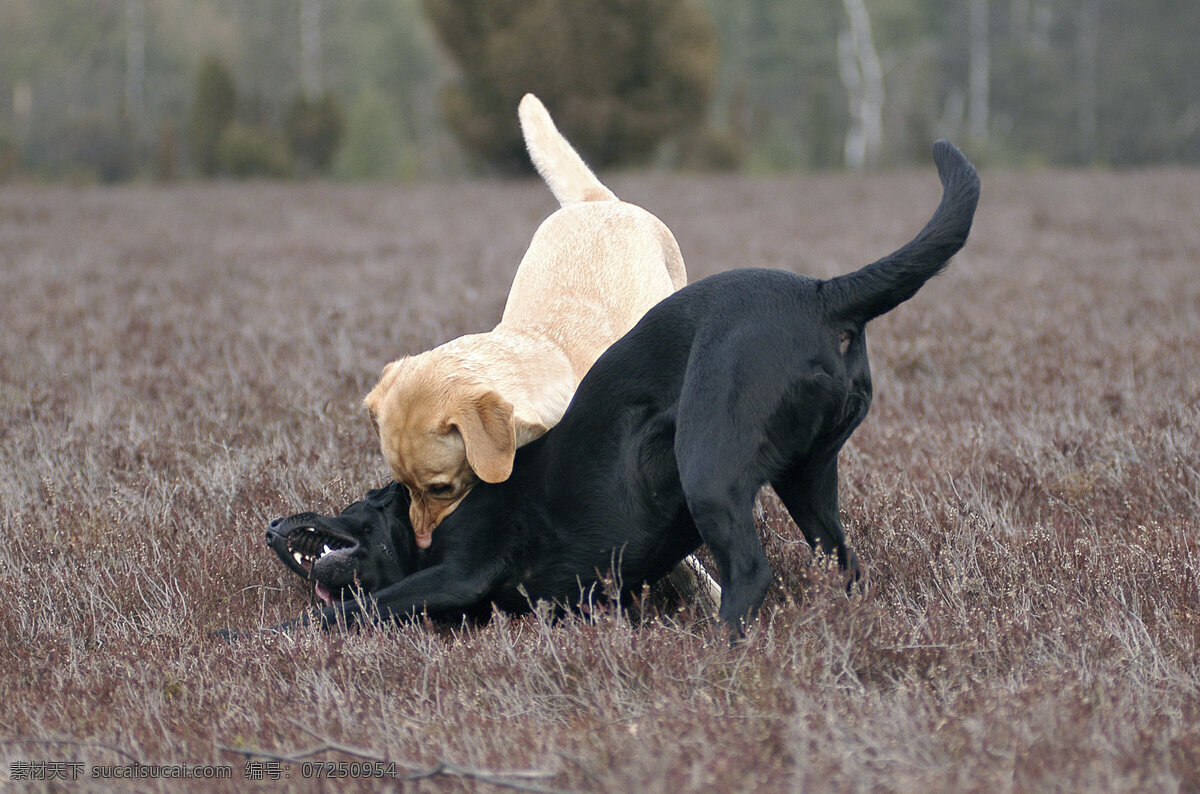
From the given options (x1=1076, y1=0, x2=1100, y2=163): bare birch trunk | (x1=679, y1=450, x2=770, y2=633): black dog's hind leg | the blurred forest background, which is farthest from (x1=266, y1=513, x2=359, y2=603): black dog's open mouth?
(x1=1076, y1=0, x2=1100, y2=163): bare birch trunk

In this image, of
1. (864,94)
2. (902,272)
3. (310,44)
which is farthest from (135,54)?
(902,272)

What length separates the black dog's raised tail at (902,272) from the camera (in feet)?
9.34

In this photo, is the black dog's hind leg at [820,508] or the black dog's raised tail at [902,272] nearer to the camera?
the black dog's raised tail at [902,272]

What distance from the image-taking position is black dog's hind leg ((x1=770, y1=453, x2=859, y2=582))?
3084 millimetres

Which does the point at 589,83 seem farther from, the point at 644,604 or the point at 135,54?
the point at 644,604

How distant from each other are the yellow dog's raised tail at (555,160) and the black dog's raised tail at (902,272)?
8.33 ft

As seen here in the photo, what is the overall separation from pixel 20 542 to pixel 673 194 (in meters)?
15.9

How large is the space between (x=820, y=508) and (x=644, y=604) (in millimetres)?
591

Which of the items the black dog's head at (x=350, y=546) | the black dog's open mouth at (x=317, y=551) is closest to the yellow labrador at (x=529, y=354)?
the black dog's head at (x=350, y=546)

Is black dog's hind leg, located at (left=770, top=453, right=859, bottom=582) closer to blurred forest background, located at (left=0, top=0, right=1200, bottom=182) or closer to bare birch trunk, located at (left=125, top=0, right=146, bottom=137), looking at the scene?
blurred forest background, located at (left=0, top=0, right=1200, bottom=182)

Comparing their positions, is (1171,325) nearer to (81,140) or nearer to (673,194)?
(673,194)

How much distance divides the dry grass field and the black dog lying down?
0.59ft

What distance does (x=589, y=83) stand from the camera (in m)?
25.7

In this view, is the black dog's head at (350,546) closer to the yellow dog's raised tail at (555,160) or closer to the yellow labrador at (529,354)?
the yellow labrador at (529,354)
